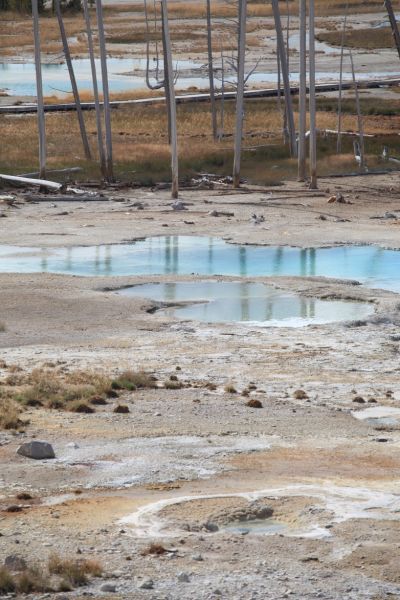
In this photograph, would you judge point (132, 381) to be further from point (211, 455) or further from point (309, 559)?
point (309, 559)

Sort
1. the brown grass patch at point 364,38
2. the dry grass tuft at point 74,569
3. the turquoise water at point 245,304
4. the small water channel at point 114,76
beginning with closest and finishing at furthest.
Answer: the dry grass tuft at point 74,569
the turquoise water at point 245,304
the small water channel at point 114,76
the brown grass patch at point 364,38

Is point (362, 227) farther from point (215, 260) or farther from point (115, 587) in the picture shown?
point (115, 587)

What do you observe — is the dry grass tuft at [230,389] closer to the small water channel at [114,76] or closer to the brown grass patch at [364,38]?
the small water channel at [114,76]

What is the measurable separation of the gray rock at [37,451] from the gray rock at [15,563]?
2675 millimetres

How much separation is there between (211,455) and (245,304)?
346 inches

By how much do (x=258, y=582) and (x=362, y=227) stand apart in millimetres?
21279

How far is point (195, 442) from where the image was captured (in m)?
11.6

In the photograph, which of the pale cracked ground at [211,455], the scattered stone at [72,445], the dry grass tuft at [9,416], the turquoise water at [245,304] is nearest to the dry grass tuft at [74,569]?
the pale cracked ground at [211,455]

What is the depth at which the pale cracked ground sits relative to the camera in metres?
8.33

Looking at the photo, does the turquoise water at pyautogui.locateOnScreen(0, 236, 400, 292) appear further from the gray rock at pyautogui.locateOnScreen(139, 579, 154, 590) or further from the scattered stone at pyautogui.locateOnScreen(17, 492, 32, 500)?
the gray rock at pyautogui.locateOnScreen(139, 579, 154, 590)

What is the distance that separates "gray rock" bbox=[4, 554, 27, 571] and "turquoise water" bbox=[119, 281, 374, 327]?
10.4m

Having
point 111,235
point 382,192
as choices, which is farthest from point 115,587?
point 382,192

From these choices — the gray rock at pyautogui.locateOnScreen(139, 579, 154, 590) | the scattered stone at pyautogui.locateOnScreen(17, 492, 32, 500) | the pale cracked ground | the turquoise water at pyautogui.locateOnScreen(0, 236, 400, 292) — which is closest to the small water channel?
the turquoise water at pyautogui.locateOnScreen(0, 236, 400, 292)

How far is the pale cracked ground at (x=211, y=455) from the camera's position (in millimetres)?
8328
